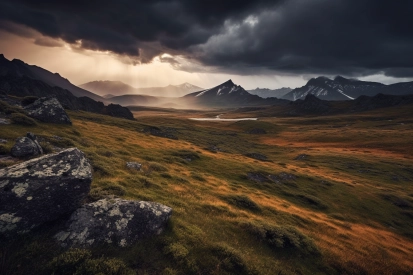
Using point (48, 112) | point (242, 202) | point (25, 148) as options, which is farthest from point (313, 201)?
point (48, 112)

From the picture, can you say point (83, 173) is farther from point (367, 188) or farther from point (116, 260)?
point (367, 188)

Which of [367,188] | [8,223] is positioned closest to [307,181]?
[367,188]

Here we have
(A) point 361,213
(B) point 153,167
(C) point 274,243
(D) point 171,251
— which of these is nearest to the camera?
(D) point 171,251

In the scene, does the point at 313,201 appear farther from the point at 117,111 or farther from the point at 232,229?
the point at 117,111

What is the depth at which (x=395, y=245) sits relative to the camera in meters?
28.1

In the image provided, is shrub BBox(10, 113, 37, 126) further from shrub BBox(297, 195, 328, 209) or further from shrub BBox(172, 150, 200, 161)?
shrub BBox(297, 195, 328, 209)

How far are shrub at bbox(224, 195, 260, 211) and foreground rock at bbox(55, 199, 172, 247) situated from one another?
12.6 metres

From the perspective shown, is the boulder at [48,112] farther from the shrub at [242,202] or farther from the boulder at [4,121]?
the shrub at [242,202]

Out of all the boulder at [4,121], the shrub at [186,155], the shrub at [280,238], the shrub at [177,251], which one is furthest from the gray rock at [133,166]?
the boulder at [4,121]

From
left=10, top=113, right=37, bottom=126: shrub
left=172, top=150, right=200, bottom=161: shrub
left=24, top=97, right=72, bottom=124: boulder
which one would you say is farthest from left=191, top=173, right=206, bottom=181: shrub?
left=24, top=97, right=72, bottom=124: boulder

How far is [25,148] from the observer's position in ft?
61.2

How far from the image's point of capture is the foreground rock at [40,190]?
1059cm

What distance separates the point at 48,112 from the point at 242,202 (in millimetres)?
36641

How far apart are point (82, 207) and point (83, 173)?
1899 mm
